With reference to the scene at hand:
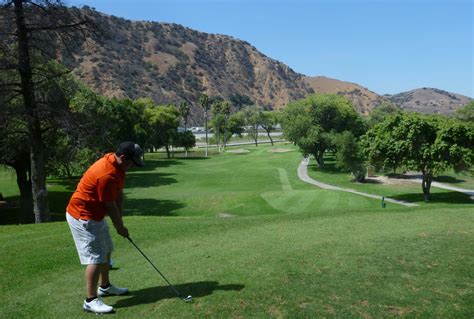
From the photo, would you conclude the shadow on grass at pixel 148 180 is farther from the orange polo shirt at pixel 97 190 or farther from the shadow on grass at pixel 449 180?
the orange polo shirt at pixel 97 190

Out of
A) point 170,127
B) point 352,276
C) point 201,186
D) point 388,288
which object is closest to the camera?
point 388,288

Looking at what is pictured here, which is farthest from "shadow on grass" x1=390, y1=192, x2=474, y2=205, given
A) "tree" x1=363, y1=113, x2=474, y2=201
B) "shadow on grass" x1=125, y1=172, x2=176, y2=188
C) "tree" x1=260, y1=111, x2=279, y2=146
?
"tree" x1=260, y1=111, x2=279, y2=146

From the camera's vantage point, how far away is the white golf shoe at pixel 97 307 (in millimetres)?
6273

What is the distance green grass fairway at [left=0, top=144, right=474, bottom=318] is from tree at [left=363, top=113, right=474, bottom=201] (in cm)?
2289

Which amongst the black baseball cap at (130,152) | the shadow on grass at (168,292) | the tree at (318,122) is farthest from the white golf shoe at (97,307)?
the tree at (318,122)

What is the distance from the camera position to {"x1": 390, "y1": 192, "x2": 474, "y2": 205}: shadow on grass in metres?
39.0

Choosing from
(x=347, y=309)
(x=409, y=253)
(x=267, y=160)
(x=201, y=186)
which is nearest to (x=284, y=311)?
(x=347, y=309)

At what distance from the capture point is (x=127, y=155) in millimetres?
6383

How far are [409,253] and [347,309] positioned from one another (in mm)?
3632

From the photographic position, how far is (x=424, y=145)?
125 feet

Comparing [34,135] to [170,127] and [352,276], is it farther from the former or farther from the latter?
[170,127]

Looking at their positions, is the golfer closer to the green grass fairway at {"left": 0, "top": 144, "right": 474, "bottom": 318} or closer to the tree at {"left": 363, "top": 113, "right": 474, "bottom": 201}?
the green grass fairway at {"left": 0, "top": 144, "right": 474, "bottom": 318}

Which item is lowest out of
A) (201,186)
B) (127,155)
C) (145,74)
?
(201,186)

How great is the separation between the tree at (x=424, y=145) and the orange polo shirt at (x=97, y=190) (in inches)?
1413
